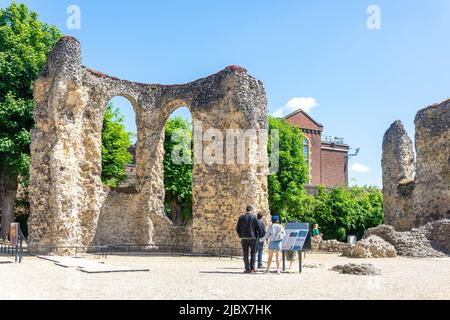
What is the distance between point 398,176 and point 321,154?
97.4ft

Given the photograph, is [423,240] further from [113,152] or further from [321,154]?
[321,154]

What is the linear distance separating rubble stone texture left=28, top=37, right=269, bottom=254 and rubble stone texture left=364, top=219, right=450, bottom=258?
222 inches

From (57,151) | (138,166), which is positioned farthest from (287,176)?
(57,151)

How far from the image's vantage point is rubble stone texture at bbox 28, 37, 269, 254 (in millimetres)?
19266

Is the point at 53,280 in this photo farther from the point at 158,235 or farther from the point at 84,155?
the point at 158,235

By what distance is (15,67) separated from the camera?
81.5 feet

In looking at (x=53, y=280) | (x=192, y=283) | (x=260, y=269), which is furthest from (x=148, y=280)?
(x=260, y=269)

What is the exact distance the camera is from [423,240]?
21312 millimetres

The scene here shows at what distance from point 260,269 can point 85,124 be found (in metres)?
11.9

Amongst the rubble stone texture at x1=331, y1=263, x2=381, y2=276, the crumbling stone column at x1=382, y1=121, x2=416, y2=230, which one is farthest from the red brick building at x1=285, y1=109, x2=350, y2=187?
the rubble stone texture at x1=331, y1=263, x2=381, y2=276

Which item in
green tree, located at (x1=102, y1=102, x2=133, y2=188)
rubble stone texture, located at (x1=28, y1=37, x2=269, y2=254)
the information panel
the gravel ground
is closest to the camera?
the gravel ground

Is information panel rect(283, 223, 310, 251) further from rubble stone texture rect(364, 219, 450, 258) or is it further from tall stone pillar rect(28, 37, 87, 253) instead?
tall stone pillar rect(28, 37, 87, 253)

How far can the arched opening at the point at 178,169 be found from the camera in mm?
33969
